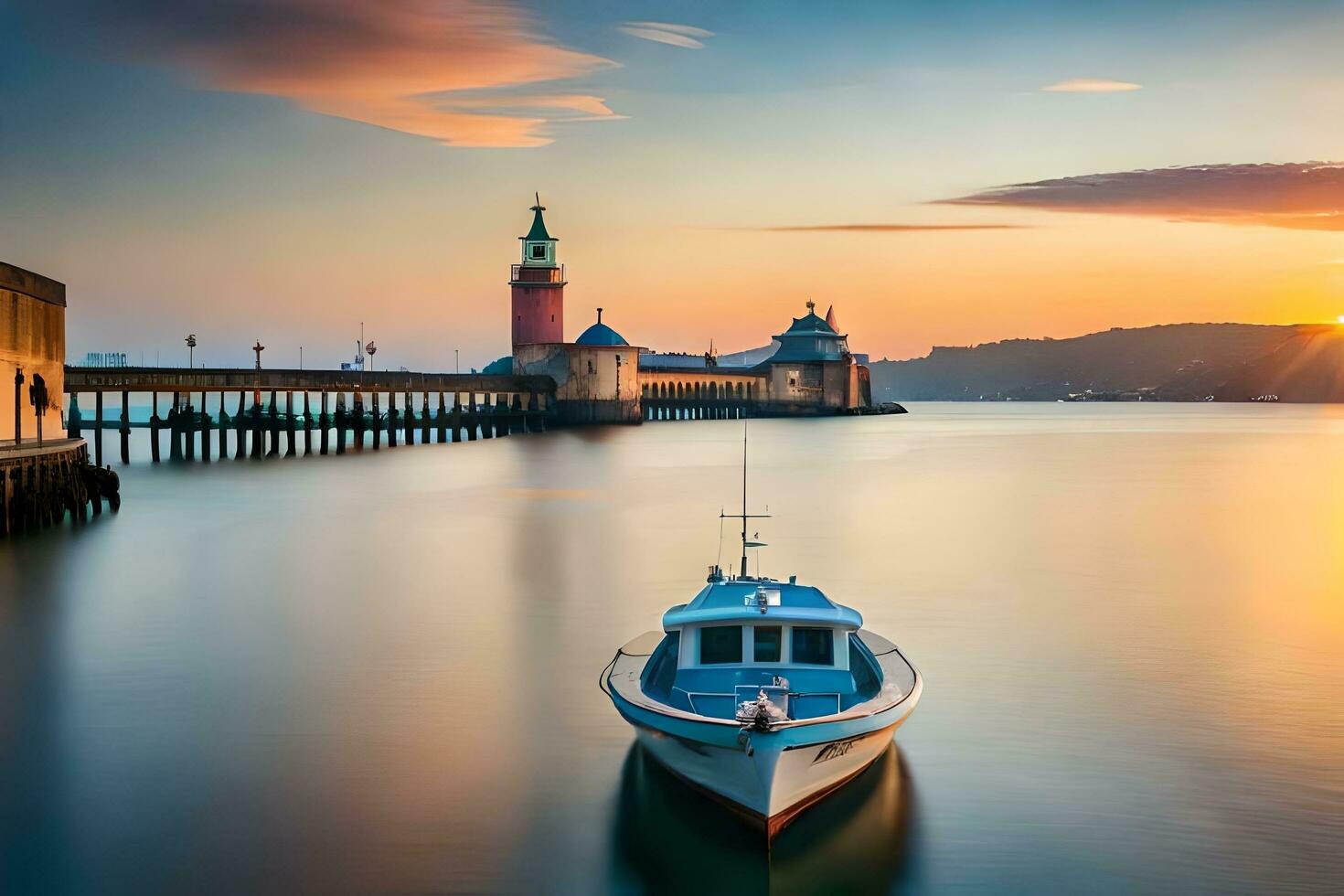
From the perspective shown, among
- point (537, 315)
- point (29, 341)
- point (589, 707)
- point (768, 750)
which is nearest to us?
point (768, 750)

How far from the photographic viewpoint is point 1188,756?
631 inches

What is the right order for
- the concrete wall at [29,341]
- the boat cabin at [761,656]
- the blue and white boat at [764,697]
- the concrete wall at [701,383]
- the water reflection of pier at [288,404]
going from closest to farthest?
the blue and white boat at [764,697]
the boat cabin at [761,656]
the concrete wall at [29,341]
the water reflection of pier at [288,404]
the concrete wall at [701,383]

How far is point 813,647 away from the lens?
13.9 metres

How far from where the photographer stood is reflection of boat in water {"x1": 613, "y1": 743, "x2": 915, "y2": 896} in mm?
11852

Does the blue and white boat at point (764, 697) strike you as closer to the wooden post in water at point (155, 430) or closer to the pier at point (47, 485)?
the pier at point (47, 485)

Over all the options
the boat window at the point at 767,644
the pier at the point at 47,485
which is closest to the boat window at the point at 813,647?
the boat window at the point at 767,644

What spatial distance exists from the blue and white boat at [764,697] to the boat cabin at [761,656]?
0.04ft

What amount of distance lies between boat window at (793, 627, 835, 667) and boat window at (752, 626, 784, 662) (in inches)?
7.3

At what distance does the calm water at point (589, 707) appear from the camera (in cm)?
1254

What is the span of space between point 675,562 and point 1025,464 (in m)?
44.6

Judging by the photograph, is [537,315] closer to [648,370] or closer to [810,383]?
[648,370]

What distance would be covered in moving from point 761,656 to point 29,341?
35.5m

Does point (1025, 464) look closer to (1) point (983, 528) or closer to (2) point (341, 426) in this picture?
(1) point (983, 528)

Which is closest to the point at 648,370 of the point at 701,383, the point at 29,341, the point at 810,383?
the point at 701,383
